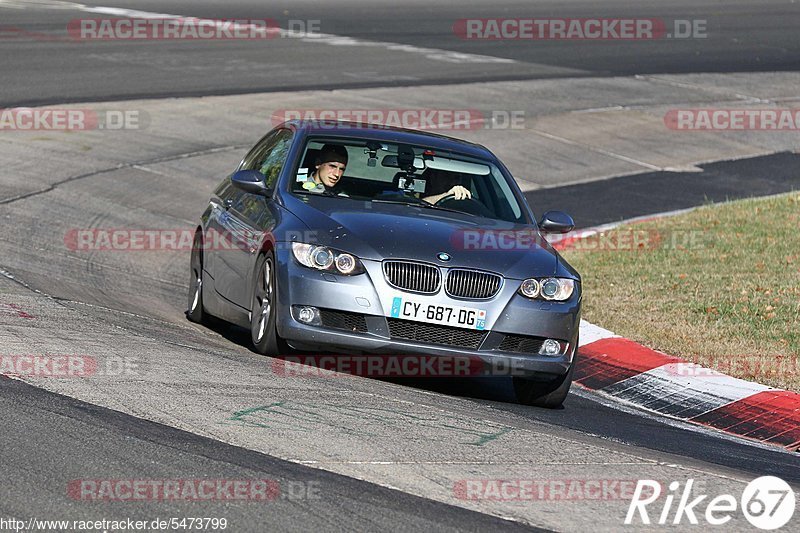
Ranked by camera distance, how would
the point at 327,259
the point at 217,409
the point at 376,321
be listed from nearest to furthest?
the point at 217,409, the point at 376,321, the point at 327,259

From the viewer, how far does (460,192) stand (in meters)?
9.70

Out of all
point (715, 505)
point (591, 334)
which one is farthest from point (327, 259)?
point (591, 334)

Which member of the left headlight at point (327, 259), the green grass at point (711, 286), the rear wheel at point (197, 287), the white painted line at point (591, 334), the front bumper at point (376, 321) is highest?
the left headlight at point (327, 259)

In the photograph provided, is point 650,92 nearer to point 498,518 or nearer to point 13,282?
point 13,282

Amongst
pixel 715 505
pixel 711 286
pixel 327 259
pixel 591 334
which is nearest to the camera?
pixel 715 505

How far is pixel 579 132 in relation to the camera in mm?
21188

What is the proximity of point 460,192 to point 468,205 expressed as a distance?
0.54 ft

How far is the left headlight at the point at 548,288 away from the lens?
843cm

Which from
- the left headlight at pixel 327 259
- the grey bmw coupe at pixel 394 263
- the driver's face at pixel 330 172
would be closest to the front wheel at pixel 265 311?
the grey bmw coupe at pixel 394 263

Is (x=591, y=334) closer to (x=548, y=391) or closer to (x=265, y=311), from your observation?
(x=548, y=391)

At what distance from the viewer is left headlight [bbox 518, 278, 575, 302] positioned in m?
8.43

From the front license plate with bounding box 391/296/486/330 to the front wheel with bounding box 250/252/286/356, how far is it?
769mm

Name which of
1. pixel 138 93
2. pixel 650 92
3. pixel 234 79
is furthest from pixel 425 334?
pixel 650 92

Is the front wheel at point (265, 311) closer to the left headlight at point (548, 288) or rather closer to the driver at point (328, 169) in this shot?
the driver at point (328, 169)
